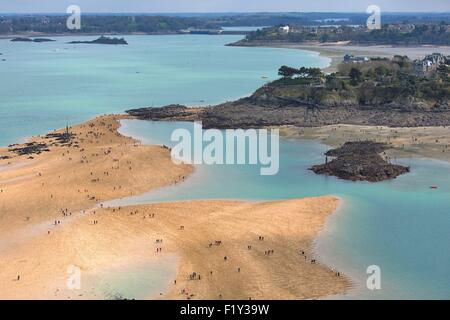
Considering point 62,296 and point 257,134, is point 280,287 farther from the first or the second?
point 257,134

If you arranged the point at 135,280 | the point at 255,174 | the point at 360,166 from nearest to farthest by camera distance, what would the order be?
1. the point at 135,280
2. the point at 360,166
3. the point at 255,174

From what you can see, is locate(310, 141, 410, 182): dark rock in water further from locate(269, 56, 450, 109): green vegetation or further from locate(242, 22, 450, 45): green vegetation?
locate(242, 22, 450, 45): green vegetation

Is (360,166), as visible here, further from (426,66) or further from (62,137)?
(426,66)

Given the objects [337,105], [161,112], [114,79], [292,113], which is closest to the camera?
[292,113]

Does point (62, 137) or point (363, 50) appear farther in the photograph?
point (363, 50)

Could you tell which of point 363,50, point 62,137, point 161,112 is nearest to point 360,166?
point 62,137

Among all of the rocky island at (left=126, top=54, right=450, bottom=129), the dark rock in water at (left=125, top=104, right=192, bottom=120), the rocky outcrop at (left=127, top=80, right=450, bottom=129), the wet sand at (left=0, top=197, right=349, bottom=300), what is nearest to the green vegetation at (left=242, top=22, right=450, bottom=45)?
the rocky island at (left=126, top=54, right=450, bottom=129)
